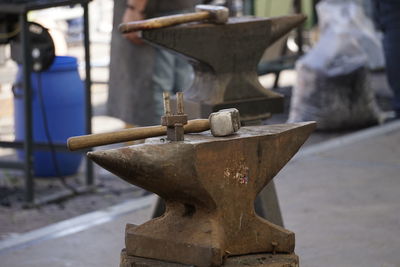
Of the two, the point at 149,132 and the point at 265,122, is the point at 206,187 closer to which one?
the point at 149,132

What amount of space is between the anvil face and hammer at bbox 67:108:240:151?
0.08 feet

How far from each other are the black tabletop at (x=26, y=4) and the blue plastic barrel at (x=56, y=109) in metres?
0.60

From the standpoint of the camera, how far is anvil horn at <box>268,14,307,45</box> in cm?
382

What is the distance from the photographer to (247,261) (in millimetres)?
2539

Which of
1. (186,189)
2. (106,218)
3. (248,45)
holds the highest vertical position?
(248,45)

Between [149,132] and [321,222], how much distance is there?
2.20 m

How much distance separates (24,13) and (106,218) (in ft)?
4.23

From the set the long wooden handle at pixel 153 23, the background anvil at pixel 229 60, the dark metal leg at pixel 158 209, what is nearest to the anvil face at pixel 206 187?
the long wooden handle at pixel 153 23

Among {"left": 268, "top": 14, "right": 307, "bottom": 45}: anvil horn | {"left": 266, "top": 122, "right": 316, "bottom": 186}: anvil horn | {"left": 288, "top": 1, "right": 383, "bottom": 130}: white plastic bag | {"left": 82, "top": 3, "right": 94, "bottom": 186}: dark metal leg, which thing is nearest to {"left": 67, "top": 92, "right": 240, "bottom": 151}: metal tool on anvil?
{"left": 266, "top": 122, "right": 316, "bottom": 186}: anvil horn

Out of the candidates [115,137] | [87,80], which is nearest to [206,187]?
[115,137]

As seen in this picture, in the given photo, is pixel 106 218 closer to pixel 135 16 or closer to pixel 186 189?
pixel 135 16

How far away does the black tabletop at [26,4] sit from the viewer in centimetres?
496

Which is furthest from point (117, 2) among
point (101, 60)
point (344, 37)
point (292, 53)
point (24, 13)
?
point (101, 60)

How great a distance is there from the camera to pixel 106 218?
15.3ft
